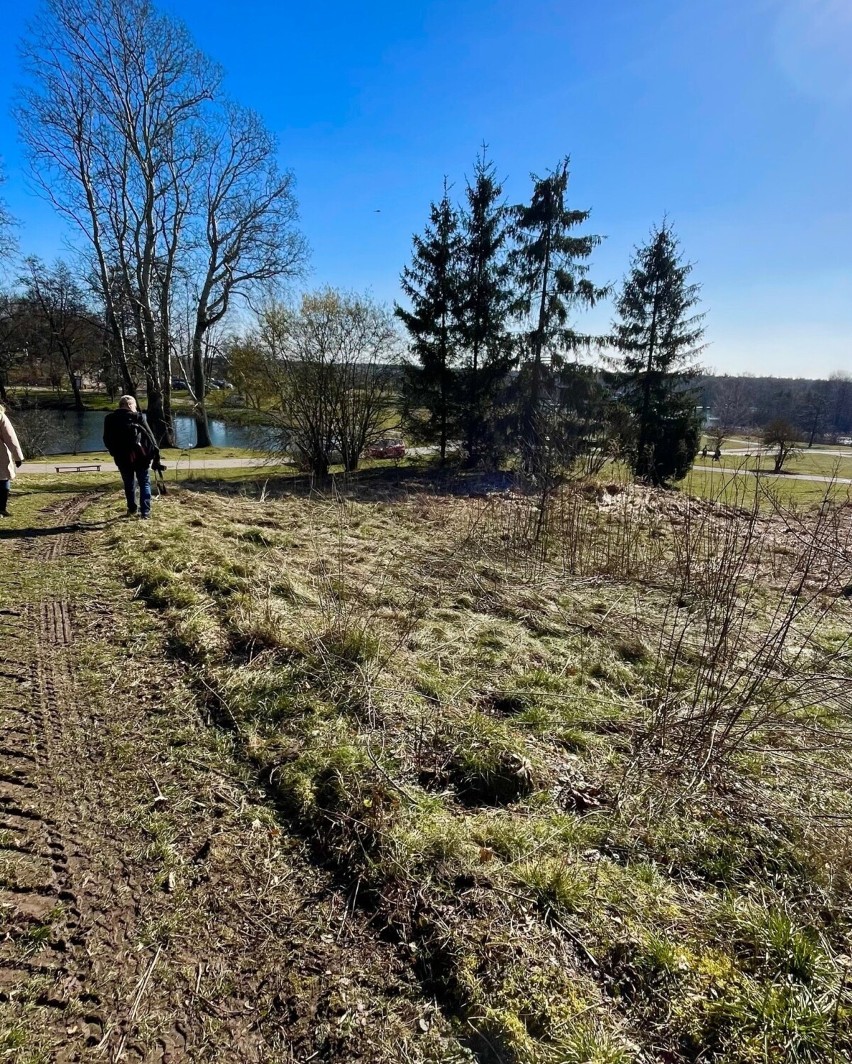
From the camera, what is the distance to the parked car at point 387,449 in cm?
1771

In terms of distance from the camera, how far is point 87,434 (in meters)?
32.7

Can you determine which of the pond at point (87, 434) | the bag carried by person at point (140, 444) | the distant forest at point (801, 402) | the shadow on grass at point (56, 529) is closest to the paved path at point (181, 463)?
the pond at point (87, 434)

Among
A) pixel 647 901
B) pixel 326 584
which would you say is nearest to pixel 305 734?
pixel 647 901

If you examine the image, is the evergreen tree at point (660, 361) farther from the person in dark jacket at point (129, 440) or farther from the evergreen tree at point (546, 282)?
the person in dark jacket at point (129, 440)

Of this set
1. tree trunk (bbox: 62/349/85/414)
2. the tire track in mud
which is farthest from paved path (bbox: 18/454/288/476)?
tree trunk (bbox: 62/349/85/414)

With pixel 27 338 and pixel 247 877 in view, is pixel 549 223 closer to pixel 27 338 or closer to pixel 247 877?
pixel 247 877

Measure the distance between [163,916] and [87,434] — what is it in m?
38.5

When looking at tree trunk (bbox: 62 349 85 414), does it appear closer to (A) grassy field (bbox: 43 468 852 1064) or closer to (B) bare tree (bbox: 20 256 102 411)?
(B) bare tree (bbox: 20 256 102 411)

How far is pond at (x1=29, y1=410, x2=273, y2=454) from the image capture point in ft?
86.6

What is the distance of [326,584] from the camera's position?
18.3 feet

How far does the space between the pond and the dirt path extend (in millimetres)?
14823

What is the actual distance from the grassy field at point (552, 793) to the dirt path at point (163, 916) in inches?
6.5

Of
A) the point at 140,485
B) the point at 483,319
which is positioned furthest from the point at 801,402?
the point at 140,485

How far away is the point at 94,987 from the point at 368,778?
1298 millimetres
